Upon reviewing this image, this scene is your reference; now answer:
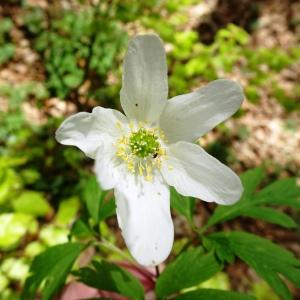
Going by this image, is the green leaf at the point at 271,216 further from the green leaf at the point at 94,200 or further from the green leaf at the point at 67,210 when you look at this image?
the green leaf at the point at 67,210

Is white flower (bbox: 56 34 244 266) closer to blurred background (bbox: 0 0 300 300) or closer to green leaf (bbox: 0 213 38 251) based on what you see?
blurred background (bbox: 0 0 300 300)

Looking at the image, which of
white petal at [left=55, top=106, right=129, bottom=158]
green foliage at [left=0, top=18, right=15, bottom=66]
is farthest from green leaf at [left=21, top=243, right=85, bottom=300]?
green foliage at [left=0, top=18, right=15, bottom=66]

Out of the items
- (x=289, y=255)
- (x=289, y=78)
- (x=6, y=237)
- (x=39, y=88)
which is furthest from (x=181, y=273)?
(x=289, y=78)

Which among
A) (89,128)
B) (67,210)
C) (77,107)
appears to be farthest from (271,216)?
(77,107)

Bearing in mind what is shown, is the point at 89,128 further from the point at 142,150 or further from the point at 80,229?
the point at 80,229

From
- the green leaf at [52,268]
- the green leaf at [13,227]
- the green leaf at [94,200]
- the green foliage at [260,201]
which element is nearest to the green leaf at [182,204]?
the green foliage at [260,201]

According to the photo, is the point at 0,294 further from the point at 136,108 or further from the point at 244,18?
the point at 244,18
